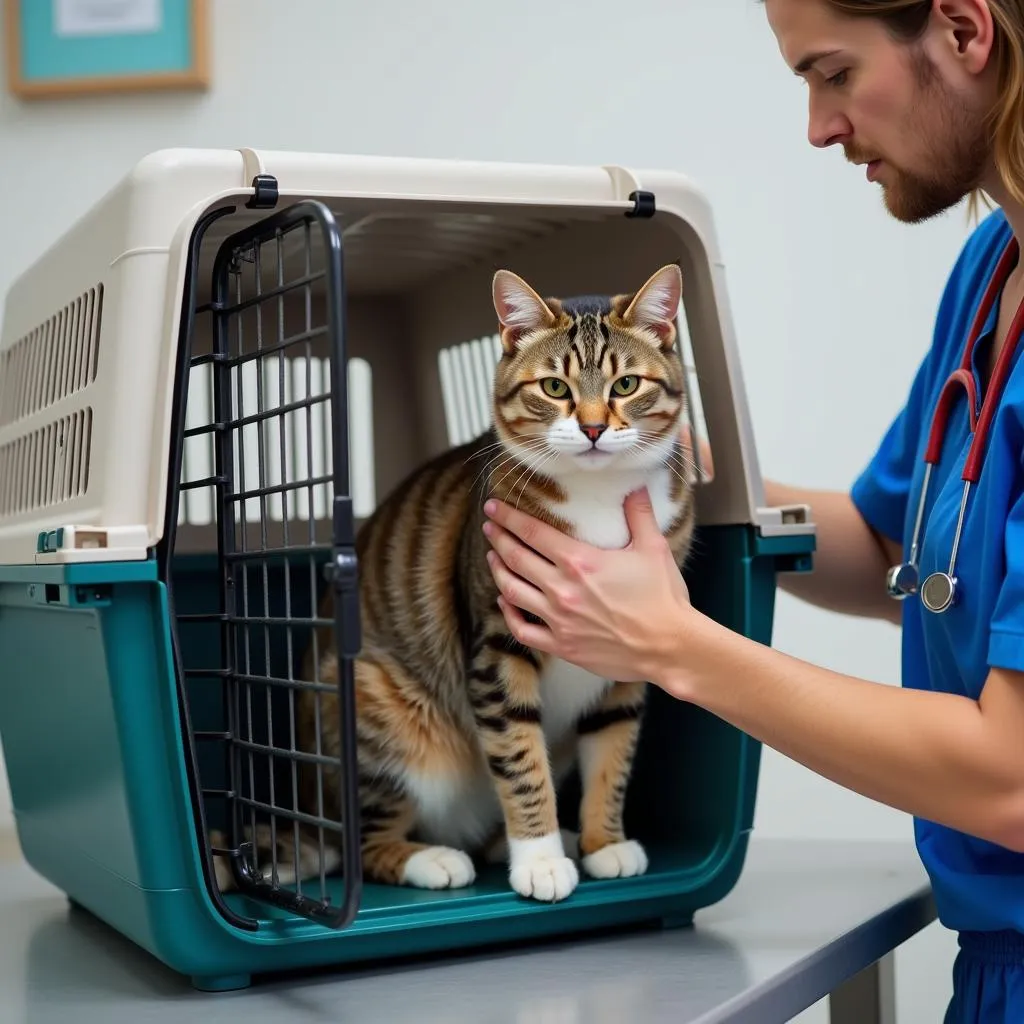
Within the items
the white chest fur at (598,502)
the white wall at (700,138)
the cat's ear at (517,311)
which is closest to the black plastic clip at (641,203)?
the cat's ear at (517,311)

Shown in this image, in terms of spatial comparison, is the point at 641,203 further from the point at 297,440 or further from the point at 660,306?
the point at 297,440

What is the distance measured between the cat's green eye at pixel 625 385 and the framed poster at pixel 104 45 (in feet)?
3.70

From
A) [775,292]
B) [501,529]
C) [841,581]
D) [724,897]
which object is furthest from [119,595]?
[775,292]

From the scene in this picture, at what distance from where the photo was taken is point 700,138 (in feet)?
6.64

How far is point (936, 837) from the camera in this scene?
1.13 meters

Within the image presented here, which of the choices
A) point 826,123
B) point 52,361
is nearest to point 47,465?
point 52,361

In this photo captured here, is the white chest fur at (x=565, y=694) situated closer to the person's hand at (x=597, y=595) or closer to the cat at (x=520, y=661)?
the cat at (x=520, y=661)

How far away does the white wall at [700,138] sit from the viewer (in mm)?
2010

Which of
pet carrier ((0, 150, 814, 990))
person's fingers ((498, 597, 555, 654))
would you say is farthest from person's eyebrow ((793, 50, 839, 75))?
person's fingers ((498, 597, 555, 654))

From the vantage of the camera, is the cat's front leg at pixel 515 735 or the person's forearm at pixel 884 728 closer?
the person's forearm at pixel 884 728

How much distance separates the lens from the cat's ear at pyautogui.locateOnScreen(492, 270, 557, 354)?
4.02 ft

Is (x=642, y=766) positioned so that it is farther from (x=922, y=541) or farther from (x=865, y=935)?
(x=922, y=541)

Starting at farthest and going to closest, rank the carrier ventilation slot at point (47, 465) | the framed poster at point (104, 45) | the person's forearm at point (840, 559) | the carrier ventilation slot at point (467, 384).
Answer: the framed poster at point (104, 45) < the carrier ventilation slot at point (467, 384) < the person's forearm at point (840, 559) < the carrier ventilation slot at point (47, 465)

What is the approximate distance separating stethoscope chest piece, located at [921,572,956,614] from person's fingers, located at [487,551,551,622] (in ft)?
1.02
